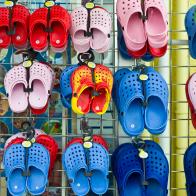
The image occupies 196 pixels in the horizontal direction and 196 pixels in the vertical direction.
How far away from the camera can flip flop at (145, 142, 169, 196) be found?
1680mm

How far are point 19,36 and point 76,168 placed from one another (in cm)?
52

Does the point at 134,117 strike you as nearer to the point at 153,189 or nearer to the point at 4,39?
the point at 153,189

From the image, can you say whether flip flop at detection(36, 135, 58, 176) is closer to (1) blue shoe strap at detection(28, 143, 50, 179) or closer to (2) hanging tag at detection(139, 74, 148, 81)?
(1) blue shoe strap at detection(28, 143, 50, 179)

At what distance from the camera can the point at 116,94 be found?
172 cm

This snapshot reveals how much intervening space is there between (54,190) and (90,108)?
0.57m

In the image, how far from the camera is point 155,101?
1.68 m

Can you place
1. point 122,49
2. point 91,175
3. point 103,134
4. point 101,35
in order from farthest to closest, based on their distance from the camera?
point 103,134
point 122,49
point 101,35
point 91,175

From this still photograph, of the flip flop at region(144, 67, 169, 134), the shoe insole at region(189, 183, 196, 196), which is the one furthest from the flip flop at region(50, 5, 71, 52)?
the shoe insole at region(189, 183, 196, 196)

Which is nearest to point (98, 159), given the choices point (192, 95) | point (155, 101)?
point (155, 101)

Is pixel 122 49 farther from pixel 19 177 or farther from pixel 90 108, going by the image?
pixel 19 177

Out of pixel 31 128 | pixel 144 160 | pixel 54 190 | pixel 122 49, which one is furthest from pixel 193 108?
pixel 54 190

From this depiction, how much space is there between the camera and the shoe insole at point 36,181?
161cm

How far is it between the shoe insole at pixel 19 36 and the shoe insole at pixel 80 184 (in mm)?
512

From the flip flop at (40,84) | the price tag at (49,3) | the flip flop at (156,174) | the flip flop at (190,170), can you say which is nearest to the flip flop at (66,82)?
the flip flop at (40,84)
